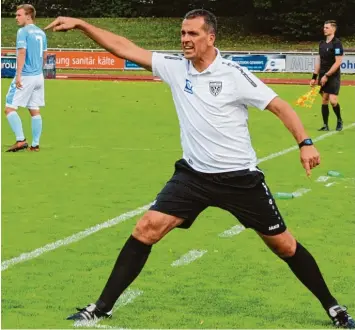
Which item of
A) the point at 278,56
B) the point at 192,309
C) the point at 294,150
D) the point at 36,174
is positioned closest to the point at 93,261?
the point at 192,309

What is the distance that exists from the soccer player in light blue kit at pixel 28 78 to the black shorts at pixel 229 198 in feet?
29.9

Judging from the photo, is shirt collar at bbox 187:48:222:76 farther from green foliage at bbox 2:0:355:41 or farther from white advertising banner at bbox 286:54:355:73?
green foliage at bbox 2:0:355:41

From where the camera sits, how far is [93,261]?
27.2 ft

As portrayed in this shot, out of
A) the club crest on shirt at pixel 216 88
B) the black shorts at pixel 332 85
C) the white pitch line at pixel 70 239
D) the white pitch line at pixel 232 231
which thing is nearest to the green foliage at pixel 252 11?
the black shorts at pixel 332 85

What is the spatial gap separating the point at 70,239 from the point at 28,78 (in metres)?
6.91

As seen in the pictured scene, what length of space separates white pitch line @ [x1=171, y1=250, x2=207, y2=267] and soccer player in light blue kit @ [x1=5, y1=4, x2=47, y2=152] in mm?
7303

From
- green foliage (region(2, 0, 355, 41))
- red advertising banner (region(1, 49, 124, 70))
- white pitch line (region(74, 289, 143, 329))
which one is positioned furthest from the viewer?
green foliage (region(2, 0, 355, 41))

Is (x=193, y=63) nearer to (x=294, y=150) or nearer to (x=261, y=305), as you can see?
(x=261, y=305)

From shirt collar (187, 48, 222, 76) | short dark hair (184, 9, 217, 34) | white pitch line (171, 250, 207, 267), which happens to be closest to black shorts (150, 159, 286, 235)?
shirt collar (187, 48, 222, 76)

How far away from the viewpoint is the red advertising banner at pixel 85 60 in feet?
141

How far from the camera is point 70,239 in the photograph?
30.0ft

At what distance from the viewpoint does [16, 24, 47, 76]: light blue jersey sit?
50.4ft

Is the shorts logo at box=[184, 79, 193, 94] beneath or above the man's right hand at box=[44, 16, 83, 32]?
beneath

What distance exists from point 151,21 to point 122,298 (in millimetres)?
63588
